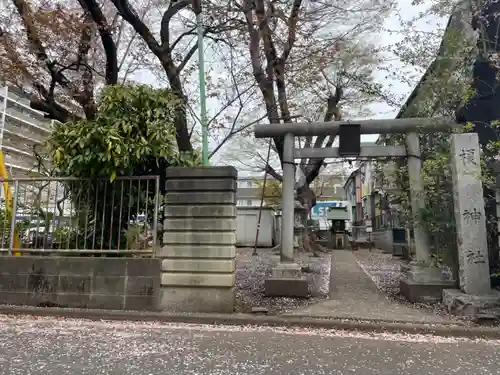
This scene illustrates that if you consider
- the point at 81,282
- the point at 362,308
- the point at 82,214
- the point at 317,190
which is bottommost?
the point at 362,308

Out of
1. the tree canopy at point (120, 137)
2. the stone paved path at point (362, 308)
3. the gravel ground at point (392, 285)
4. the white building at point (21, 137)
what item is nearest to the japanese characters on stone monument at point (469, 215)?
the gravel ground at point (392, 285)

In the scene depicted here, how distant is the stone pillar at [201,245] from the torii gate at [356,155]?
116 cm

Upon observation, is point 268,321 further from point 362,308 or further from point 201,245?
point 362,308

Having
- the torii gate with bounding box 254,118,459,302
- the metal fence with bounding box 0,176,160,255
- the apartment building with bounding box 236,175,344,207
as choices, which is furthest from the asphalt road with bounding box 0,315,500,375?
the apartment building with bounding box 236,175,344,207

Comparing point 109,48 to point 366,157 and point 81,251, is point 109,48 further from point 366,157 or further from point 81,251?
point 366,157

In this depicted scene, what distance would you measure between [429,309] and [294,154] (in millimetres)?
3177

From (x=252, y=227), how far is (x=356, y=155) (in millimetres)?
13357

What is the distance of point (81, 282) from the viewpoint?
5832 millimetres

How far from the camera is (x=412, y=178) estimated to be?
6523 millimetres

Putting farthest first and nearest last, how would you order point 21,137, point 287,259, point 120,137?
point 21,137 < point 287,259 < point 120,137

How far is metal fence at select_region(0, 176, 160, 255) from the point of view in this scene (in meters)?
6.08

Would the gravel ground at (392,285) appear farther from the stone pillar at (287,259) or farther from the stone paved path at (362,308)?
the stone pillar at (287,259)

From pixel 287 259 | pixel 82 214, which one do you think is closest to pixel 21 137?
pixel 82 214

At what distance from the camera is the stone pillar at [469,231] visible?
18.0ft
